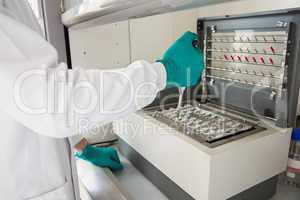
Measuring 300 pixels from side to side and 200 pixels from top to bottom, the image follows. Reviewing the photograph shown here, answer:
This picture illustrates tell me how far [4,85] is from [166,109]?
0.80 metres

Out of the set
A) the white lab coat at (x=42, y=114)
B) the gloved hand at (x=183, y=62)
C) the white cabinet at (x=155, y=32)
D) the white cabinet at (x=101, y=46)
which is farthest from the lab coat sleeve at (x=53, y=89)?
the white cabinet at (x=155, y=32)

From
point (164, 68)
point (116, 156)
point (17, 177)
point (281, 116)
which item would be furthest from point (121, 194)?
point (281, 116)

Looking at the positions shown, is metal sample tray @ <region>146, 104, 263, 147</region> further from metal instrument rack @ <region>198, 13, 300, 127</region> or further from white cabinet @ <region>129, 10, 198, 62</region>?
white cabinet @ <region>129, 10, 198, 62</region>

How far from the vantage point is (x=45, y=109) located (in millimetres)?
452

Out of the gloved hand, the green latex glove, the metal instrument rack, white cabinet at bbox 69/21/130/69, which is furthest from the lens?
white cabinet at bbox 69/21/130/69

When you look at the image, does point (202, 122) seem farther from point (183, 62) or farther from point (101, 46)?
point (101, 46)

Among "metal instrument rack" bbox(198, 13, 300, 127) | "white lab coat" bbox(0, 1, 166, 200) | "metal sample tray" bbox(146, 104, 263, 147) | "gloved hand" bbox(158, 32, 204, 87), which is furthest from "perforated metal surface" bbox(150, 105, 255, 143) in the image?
"white lab coat" bbox(0, 1, 166, 200)

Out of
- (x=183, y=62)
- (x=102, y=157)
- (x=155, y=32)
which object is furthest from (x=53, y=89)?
(x=155, y=32)

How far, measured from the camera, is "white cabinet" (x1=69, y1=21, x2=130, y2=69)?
1279 mm

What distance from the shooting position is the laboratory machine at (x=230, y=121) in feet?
2.43

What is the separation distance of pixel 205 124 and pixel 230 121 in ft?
0.37

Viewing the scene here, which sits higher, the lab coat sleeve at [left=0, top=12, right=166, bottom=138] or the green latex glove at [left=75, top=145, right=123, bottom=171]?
the lab coat sleeve at [left=0, top=12, right=166, bottom=138]

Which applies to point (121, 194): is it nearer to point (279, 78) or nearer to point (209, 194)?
point (209, 194)

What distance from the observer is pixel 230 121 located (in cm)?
97
